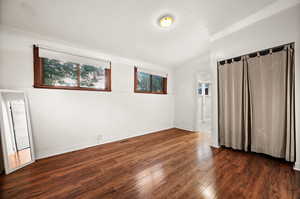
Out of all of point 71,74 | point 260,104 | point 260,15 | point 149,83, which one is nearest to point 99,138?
point 71,74

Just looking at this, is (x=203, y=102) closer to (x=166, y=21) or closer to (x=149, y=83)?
(x=149, y=83)

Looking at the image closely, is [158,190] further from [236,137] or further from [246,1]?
[246,1]

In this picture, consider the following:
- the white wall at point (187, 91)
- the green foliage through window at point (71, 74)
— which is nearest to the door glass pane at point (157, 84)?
the white wall at point (187, 91)

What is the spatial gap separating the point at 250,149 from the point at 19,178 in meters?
3.83

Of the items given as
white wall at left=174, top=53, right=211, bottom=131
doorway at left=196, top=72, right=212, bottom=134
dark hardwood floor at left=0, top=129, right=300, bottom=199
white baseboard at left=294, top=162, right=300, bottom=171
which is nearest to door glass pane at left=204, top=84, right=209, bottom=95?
doorway at left=196, top=72, right=212, bottom=134

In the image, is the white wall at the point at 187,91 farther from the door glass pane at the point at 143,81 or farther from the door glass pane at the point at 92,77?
the door glass pane at the point at 92,77

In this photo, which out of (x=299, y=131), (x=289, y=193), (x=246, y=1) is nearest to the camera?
(x=289, y=193)

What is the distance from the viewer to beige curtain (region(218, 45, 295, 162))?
73.2 inches

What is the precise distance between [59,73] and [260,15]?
153 inches

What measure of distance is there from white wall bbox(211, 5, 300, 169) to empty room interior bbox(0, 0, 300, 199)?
15 mm

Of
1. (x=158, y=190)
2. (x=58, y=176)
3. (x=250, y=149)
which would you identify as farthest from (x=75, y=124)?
(x=250, y=149)

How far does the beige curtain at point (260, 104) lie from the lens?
6.10 feet

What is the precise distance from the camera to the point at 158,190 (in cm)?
133

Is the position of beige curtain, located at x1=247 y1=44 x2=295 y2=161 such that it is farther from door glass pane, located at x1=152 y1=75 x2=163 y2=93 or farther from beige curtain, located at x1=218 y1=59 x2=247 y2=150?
door glass pane, located at x1=152 y1=75 x2=163 y2=93
